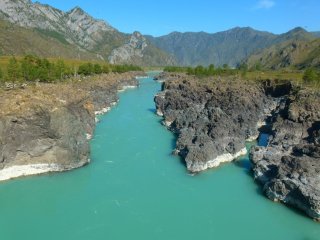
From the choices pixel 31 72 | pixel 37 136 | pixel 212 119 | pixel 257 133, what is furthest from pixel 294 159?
pixel 31 72

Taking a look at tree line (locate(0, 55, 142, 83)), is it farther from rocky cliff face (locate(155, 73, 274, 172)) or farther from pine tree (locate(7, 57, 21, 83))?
rocky cliff face (locate(155, 73, 274, 172))

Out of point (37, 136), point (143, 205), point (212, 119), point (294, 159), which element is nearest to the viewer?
point (143, 205)

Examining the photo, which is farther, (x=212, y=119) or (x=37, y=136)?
(x=212, y=119)

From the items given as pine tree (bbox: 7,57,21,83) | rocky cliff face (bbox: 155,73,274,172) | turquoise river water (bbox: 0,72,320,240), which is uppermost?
pine tree (bbox: 7,57,21,83)

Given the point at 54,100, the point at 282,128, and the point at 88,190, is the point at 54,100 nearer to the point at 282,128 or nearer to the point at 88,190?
the point at 88,190

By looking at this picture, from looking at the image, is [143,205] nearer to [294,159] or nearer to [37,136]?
[37,136]

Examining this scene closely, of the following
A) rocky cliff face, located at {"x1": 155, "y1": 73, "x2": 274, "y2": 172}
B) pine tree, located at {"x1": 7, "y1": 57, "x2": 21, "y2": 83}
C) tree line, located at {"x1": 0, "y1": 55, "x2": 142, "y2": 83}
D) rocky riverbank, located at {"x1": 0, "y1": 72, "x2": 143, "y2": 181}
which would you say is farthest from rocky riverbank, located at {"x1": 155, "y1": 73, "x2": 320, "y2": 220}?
pine tree, located at {"x1": 7, "y1": 57, "x2": 21, "y2": 83}
